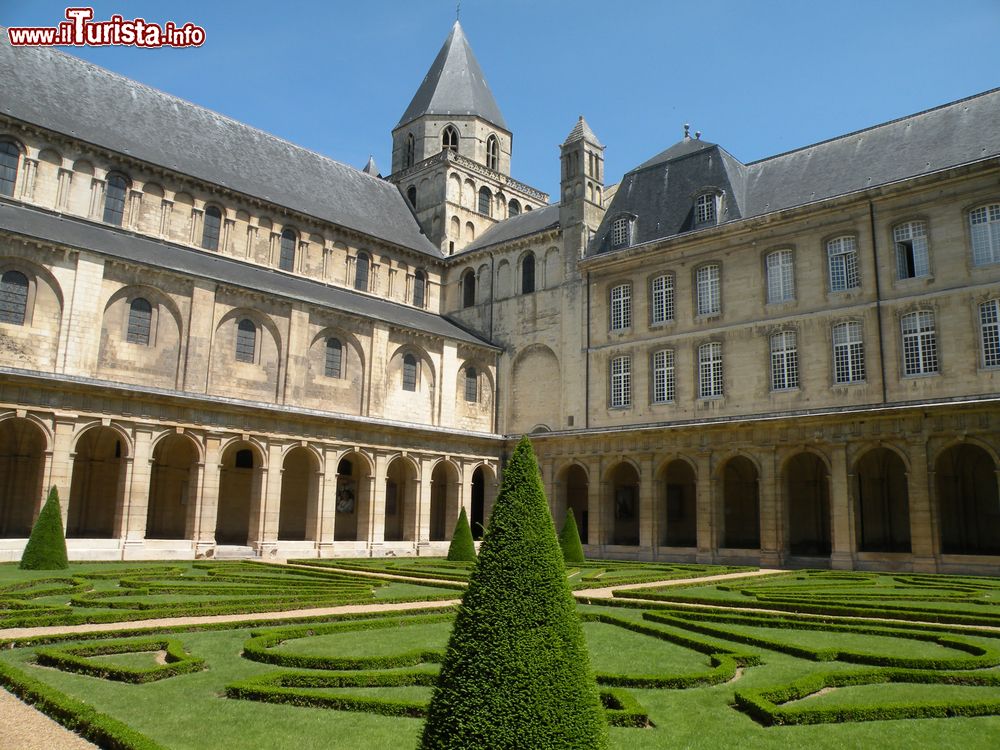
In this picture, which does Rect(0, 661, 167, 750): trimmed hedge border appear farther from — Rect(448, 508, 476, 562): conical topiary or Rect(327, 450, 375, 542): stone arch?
Rect(327, 450, 375, 542): stone arch

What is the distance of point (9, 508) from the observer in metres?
27.6

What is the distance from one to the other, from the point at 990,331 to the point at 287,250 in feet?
92.0

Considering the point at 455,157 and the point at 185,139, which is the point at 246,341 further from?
the point at 455,157

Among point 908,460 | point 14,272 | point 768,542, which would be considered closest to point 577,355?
point 768,542

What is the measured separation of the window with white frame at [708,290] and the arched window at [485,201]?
60.2 feet

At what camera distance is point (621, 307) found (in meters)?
35.9

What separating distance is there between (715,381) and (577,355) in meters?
6.97

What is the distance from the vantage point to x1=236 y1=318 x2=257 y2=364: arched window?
30938 millimetres

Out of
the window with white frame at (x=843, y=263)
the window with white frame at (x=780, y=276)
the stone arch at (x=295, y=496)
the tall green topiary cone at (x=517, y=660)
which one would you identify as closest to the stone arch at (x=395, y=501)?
the stone arch at (x=295, y=496)

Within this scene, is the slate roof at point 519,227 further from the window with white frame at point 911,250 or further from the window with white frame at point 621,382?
the window with white frame at point 911,250

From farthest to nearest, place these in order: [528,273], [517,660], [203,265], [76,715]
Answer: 1. [528,273]
2. [203,265]
3. [76,715]
4. [517,660]

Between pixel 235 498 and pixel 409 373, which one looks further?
pixel 409 373

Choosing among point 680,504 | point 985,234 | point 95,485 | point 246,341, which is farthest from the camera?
point 680,504

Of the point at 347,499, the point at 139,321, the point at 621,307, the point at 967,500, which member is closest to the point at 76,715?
the point at 139,321
